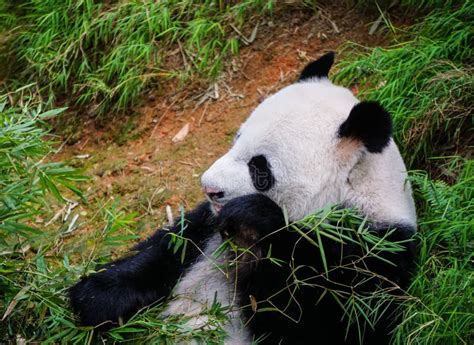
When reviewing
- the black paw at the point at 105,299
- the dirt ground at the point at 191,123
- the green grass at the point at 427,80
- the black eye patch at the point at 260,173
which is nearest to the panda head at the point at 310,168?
the black eye patch at the point at 260,173

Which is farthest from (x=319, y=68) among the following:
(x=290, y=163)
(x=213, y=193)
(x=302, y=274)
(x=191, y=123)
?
(x=191, y=123)

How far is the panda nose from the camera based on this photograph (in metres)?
3.95

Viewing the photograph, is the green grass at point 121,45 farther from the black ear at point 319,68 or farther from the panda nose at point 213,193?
the panda nose at point 213,193

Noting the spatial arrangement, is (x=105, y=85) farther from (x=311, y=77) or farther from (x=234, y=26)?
(x=311, y=77)

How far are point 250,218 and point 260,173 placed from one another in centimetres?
33

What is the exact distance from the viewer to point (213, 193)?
13.0ft

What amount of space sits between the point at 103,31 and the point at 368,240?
3.80 metres

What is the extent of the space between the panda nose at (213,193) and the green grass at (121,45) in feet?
8.69

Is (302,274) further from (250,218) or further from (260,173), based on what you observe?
(260,173)

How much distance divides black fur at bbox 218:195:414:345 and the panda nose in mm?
110

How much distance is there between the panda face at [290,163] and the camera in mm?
3994

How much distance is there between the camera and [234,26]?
6.56 m

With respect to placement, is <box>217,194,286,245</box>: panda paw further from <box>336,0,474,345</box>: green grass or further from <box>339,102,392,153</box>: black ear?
<box>336,0,474,345</box>: green grass

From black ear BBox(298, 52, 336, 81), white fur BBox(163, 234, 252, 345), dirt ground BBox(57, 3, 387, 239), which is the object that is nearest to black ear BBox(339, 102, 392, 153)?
black ear BBox(298, 52, 336, 81)
